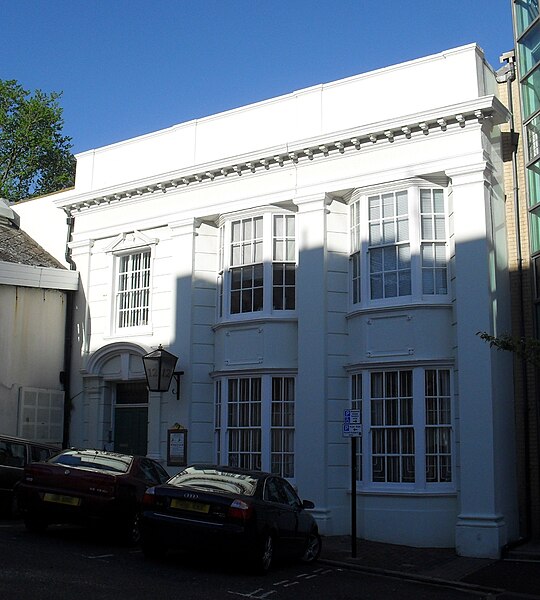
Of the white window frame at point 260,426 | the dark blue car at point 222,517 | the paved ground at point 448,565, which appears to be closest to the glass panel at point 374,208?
the white window frame at point 260,426

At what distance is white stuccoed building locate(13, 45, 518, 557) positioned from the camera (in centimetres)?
1528

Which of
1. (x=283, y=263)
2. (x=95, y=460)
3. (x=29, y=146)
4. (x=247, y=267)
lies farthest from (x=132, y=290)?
(x=29, y=146)

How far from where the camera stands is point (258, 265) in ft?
59.4

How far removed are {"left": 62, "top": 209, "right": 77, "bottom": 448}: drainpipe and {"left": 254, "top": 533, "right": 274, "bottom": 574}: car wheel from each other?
33.5 ft

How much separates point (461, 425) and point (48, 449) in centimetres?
786

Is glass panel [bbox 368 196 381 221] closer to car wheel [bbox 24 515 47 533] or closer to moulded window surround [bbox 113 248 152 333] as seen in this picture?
moulded window surround [bbox 113 248 152 333]

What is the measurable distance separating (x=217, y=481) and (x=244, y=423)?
19.7 feet

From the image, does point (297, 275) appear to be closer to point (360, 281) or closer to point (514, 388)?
point (360, 281)

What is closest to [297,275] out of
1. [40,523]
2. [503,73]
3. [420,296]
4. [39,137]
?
[420,296]

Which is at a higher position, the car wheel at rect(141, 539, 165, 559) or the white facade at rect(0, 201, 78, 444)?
the white facade at rect(0, 201, 78, 444)

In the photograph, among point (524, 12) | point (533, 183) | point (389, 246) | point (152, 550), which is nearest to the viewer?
point (152, 550)

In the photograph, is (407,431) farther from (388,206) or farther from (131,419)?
(131,419)

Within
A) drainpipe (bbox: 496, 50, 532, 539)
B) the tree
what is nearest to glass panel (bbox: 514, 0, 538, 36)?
drainpipe (bbox: 496, 50, 532, 539)

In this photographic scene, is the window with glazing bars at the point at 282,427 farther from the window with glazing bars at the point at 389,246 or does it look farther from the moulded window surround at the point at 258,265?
the window with glazing bars at the point at 389,246
